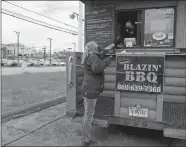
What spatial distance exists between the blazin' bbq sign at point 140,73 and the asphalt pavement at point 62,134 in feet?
3.61

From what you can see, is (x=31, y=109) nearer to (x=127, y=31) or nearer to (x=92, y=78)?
(x=92, y=78)

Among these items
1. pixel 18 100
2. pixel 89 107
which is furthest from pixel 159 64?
pixel 18 100

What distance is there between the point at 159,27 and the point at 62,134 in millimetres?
3463

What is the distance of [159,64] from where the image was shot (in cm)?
372

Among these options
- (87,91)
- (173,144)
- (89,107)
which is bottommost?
(173,144)

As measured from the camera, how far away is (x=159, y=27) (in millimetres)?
5234

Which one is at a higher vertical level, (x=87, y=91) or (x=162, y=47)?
(x=162, y=47)

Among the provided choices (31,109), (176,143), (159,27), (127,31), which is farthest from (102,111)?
(31,109)

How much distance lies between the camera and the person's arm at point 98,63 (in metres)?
3.52

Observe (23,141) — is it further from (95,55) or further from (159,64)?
(159,64)

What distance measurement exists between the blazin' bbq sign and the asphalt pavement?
1.10 m

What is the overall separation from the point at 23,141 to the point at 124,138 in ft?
6.63

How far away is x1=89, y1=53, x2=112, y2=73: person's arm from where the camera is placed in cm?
352

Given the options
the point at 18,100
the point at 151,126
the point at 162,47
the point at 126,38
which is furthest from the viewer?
the point at 18,100
